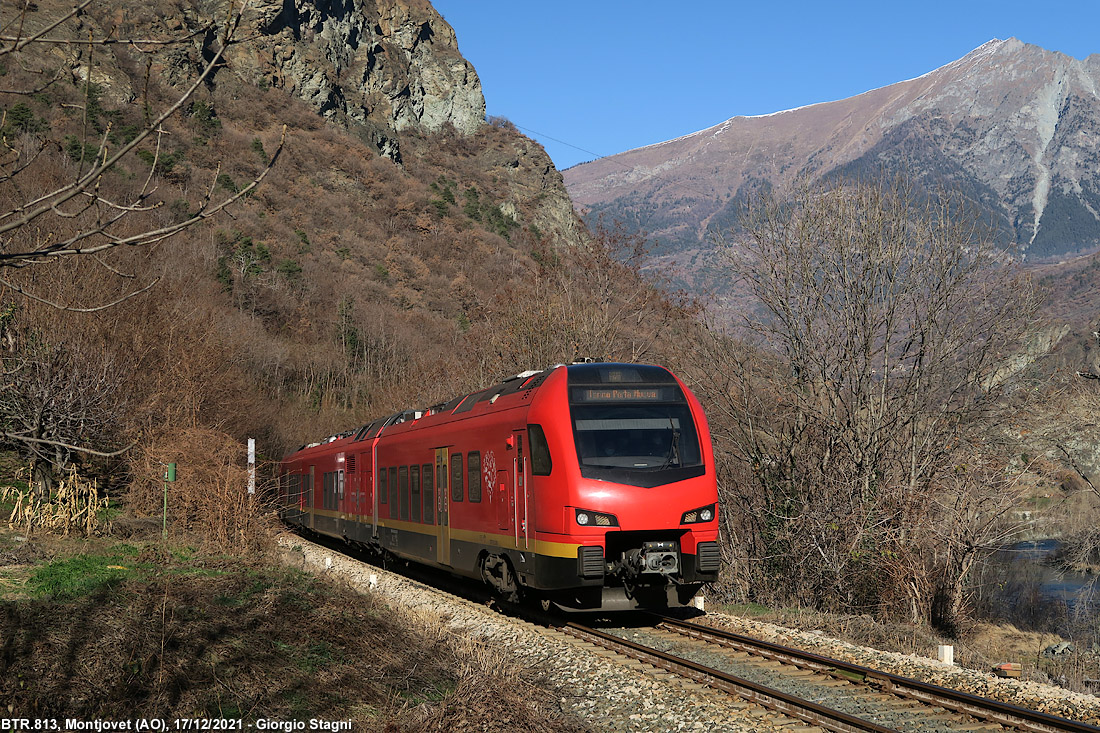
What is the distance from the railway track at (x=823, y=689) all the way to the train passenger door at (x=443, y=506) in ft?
15.5

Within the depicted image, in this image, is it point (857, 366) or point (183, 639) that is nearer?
point (183, 639)

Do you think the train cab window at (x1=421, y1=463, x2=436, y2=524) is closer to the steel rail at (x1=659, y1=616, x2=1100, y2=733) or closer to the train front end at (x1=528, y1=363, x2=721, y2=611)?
the train front end at (x1=528, y1=363, x2=721, y2=611)

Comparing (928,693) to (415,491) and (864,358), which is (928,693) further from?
(415,491)

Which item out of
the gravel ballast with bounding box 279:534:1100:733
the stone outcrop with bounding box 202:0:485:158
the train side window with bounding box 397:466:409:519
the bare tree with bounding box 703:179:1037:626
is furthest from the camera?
the stone outcrop with bounding box 202:0:485:158

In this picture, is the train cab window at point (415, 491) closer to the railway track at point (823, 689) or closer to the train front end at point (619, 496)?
the train front end at point (619, 496)

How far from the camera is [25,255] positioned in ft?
11.7

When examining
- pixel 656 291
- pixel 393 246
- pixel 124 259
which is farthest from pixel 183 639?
pixel 393 246

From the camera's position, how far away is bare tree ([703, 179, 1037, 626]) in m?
17.1

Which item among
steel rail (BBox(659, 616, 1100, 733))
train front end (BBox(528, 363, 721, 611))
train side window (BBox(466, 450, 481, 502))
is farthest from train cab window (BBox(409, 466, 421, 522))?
steel rail (BBox(659, 616, 1100, 733))

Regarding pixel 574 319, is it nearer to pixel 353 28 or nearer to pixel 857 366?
pixel 857 366

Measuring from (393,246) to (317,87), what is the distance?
110 feet

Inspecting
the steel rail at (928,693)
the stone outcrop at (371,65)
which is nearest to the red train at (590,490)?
the steel rail at (928,693)

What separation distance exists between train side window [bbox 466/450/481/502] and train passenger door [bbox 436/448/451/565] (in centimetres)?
116

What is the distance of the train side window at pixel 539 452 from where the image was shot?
12.3m
